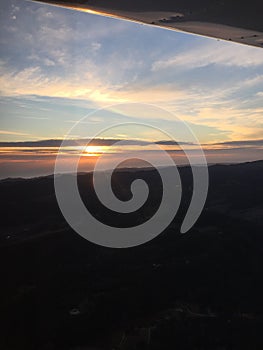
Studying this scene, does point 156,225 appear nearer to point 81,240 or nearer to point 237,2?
point 81,240

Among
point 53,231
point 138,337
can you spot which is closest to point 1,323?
point 138,337

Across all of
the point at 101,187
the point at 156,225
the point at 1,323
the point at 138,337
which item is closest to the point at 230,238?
the point at 156,225

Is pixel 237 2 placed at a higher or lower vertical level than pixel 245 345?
higher

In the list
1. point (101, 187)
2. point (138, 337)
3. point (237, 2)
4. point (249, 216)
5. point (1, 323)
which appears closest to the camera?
point (237, 2)

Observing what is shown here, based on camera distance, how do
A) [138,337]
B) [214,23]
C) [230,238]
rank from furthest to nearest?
[230,238] < [138,337] < [214,23]

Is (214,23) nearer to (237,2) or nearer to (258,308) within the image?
(237,2)

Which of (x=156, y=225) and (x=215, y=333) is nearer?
(x=215, y=333)

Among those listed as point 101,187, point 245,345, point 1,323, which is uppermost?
point 101,187
